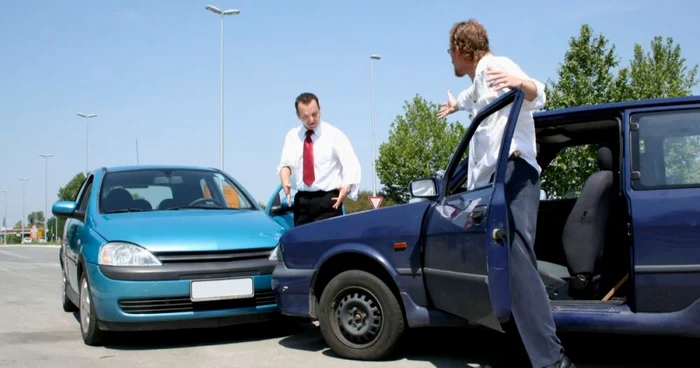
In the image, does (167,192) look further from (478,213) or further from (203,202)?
(478,213)

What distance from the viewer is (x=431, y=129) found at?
39.5 meters

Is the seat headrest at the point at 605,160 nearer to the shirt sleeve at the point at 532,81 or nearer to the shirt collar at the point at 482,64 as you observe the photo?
the shirt sleeve at the point at 532,81

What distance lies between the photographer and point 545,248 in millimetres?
5695

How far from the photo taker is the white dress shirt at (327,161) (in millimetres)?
6539

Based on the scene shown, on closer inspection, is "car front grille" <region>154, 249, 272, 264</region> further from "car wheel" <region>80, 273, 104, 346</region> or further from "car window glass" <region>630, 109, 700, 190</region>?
"car window glass" <region>630, 109, 700, 190</region>

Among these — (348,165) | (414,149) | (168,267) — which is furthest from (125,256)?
(414,149)

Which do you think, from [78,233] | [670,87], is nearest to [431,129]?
[670,87]

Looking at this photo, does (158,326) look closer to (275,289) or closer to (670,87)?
(275,289)

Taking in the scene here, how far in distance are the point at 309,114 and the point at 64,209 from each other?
2.51m

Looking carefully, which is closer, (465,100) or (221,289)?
(465,100)

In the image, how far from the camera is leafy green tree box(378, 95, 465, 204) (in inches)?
1533

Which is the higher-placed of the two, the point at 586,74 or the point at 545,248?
the point at 586,74

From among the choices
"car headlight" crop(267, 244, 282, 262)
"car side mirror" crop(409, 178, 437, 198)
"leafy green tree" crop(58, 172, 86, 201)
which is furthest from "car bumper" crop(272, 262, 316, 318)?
"leafy green tree" crop(58, 172, 86, 201)

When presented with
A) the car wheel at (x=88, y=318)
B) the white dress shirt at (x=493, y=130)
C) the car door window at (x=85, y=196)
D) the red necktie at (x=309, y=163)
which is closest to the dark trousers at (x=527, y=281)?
the white dress shirt at (x=493, y=130)
